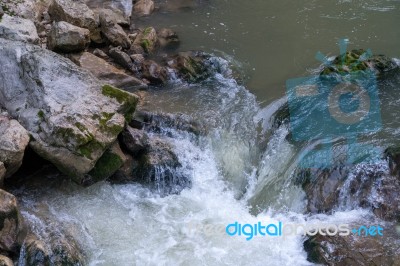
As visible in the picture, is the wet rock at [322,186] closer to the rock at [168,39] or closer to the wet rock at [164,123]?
the wet rock at [164,123]

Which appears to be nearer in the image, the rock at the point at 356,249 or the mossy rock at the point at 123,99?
the rock at the point at 356,249

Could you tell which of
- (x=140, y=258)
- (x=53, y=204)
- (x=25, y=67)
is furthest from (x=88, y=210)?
(x=25, y=67)

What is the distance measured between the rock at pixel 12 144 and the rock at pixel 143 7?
6668mm

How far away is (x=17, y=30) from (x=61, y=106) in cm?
244

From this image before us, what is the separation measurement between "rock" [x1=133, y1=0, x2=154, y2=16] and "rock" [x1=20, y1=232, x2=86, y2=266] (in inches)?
306

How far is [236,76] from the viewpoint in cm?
959

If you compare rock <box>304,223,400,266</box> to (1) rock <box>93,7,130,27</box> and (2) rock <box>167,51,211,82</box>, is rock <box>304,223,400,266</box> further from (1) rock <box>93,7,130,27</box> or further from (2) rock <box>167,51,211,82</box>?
(1) rock <box>93,7,130,27</box>

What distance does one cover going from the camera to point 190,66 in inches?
385

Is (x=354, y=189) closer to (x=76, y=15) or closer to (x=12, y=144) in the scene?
(x=12, y=144)

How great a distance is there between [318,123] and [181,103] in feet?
A: 8.07

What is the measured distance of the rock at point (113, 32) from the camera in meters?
10.4

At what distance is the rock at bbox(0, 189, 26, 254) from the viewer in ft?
18.7

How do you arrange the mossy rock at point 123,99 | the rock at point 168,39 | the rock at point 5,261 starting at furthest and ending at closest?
the rock at point 168,39 → the mossy rock at point 123,99 → the rock at point 5,261

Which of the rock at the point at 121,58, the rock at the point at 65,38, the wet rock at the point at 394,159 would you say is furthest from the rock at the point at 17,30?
the wet rock at the point at 394,159
